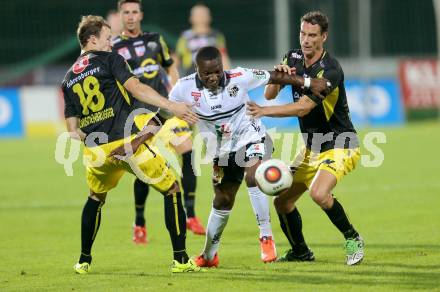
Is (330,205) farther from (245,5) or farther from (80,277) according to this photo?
(245,5)

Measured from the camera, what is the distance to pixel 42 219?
42.3ft

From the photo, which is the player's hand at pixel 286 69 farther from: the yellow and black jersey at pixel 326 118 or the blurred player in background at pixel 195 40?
the blurred player in background at pixel 195 40

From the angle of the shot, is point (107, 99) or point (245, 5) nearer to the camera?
point (107, 99)

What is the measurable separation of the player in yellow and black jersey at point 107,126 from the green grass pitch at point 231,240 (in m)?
0.53

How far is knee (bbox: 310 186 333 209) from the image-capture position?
8.61 meters

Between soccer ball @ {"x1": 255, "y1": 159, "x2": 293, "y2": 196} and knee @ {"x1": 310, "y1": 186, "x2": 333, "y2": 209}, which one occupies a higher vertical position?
soccer ball @ {"x1": 255, "y1": 159, "x2": 293, "y2": 196}

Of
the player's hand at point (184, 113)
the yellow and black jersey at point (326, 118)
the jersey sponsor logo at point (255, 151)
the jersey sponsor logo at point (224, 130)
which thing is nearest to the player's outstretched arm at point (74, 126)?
the player's hand at point (184, 113)

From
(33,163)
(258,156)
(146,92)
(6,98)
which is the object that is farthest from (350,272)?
(6,98)

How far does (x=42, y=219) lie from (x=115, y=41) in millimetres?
2792

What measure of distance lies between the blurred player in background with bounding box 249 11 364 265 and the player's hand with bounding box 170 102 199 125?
30.8 inches

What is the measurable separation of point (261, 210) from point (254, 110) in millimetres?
1297

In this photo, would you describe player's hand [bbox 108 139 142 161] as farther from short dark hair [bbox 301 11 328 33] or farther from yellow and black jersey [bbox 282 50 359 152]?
short dark hair [bbox 301 11 328 33]

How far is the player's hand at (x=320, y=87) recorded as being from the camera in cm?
858

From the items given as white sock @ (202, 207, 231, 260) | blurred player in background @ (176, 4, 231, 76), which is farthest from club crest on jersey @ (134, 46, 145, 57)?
blurred player in background @ (176, 4, 231, 76)
